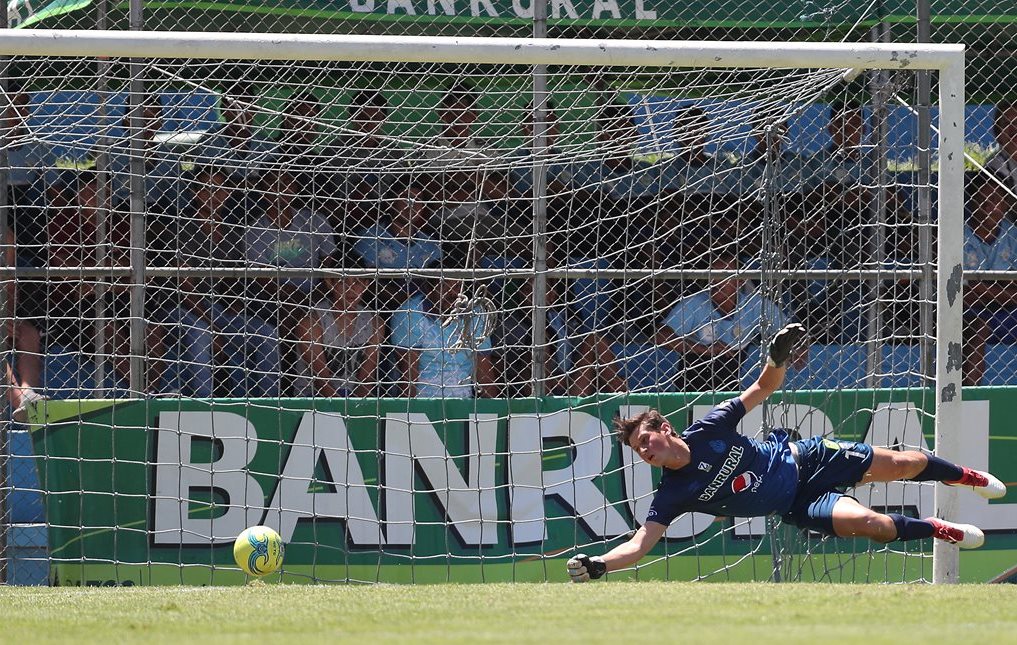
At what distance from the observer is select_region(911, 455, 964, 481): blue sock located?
20.5 feet

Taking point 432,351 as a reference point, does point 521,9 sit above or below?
above

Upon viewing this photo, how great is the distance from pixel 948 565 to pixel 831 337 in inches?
85.1

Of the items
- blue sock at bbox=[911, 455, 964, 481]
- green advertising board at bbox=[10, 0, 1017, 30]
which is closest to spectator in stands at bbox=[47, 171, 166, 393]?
green advertising board at bbox=[10, 0, 1017, 30]

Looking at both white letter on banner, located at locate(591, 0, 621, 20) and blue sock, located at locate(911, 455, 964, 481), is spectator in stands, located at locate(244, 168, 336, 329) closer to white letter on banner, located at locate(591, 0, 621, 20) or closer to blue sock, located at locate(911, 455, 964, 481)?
white letter on banner, located at locate(591, 0, 621, 20)

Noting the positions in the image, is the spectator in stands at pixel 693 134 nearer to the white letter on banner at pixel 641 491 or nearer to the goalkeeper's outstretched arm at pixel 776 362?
the goalkeeper's outstretched arm at pixel 776 362

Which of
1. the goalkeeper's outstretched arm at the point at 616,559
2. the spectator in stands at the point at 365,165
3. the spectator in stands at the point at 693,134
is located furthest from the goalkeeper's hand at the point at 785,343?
the spectator in stands at the point at 365,165

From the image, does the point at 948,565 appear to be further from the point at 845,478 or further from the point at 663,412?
the point at 663,412

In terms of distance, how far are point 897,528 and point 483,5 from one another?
4.05m

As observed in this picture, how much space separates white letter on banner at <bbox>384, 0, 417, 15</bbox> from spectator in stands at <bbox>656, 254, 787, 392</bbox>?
2446mm

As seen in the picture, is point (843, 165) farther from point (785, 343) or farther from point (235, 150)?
point (235, 150)

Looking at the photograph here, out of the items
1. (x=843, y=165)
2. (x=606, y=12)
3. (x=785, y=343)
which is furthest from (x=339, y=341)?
(x=843, y=165)

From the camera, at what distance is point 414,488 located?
307 inches

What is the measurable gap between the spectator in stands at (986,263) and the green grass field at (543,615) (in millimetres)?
3006

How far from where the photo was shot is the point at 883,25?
8.25 m
